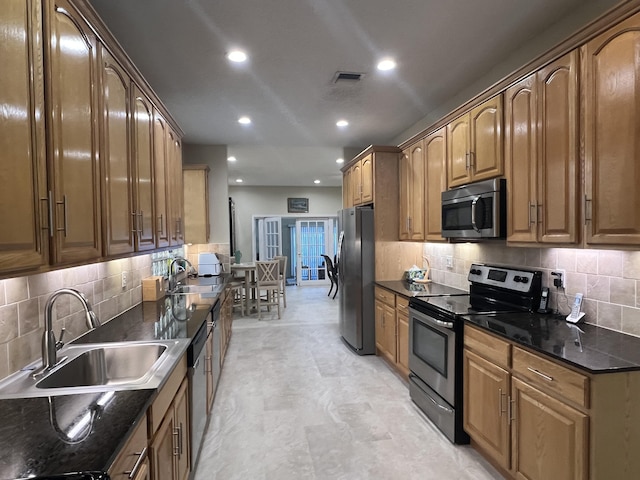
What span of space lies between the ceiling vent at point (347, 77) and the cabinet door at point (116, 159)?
1.61 meters

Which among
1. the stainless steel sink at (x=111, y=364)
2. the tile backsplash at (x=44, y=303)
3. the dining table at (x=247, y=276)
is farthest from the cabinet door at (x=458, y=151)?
the dining table at (x=247, y=276)

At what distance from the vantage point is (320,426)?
2.75m

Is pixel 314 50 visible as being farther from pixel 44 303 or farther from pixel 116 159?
pixel 44 303

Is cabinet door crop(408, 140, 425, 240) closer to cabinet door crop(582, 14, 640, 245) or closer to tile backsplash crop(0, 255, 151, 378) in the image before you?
cabinet door crop(582, 14, 640, 245)

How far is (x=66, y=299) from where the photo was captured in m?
1.91

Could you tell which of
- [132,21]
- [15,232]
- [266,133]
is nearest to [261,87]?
[132,21]

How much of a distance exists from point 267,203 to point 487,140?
7.67 m

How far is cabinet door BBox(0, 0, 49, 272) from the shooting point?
1.03 meters

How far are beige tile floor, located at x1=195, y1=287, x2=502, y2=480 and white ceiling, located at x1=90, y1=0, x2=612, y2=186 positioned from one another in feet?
9.05

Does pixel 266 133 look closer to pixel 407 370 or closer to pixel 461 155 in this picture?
pixel 461 155

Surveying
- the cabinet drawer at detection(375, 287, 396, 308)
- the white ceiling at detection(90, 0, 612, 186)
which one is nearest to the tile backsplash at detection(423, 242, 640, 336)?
the cabinet drawer at detection(375, 287, 396, 308)

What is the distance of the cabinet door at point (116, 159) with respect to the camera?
5.69 ft

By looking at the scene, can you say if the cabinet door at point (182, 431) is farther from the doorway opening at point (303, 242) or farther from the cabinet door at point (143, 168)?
the doorway opening at point (303, 242)

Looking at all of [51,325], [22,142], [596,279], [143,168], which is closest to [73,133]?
[22,142]
